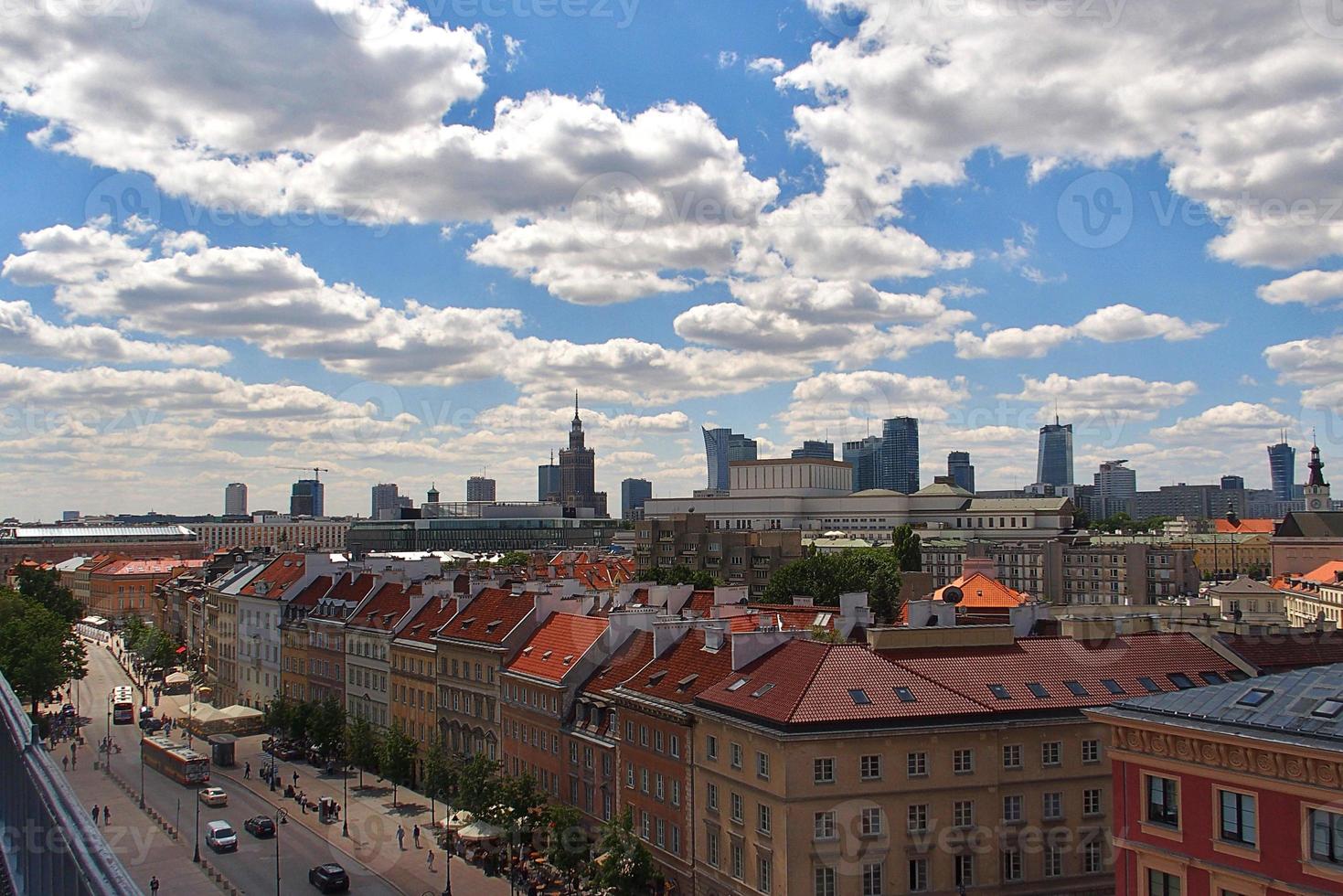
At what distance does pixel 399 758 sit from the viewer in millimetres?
75312

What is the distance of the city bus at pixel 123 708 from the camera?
10612cm

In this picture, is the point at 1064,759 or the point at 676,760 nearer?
the point at 1064,759

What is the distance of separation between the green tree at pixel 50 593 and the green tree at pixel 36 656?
34.2 meters

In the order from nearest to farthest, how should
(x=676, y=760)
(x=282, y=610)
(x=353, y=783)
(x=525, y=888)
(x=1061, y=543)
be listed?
(x=676, y=760) → (x=525, y=888) → (x=353, y=783) → (x=282, y=610) → (x=1061, y=543)

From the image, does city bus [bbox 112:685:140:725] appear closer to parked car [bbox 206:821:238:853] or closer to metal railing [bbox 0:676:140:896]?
parked car [bbox 206:821:238:853]

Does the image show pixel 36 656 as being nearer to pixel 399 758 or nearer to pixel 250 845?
pixel 399 758

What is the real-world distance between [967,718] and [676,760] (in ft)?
41.4

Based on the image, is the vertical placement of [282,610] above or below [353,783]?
above

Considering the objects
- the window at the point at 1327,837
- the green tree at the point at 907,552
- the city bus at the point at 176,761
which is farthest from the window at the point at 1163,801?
the green tree at the point at 907,552

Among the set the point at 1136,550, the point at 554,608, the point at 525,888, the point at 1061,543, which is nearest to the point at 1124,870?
the point at 525,888

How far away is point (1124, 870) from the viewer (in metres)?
33.4

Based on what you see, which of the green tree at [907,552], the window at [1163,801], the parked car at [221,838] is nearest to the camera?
the window at [1163,801]

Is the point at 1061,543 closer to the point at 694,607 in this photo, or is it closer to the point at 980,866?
the point at 694,607

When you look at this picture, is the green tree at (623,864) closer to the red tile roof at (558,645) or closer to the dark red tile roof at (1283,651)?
the red tile roof at (558,645)
